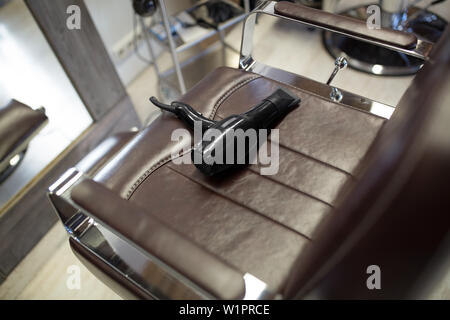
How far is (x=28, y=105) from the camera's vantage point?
1211mm

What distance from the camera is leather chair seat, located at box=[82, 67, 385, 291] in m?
0.84

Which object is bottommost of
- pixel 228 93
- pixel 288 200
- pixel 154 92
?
pixel 154 92

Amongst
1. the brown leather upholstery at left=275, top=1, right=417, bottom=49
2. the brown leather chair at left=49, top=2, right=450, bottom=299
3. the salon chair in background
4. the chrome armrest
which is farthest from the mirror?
the salon chair in background

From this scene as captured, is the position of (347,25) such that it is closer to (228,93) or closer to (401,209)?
(228,93)

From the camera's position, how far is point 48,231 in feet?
5.05

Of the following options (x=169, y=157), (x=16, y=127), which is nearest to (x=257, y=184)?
(x=169, y=157)

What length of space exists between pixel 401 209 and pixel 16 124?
1055mm

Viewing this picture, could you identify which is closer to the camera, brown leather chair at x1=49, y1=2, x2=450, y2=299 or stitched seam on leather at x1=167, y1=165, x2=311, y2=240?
brown leather chair at x1=49, y1=2, x2=450, y2=299

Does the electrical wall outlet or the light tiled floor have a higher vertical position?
the electrical wall outlet

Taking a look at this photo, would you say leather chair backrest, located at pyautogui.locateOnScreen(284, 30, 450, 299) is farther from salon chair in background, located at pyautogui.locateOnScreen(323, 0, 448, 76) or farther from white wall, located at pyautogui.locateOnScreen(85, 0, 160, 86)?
white wall, located at pyautogui.locateOnScreen(85, 0, 160, 86)

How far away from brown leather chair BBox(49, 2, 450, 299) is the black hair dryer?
1.6 inches
